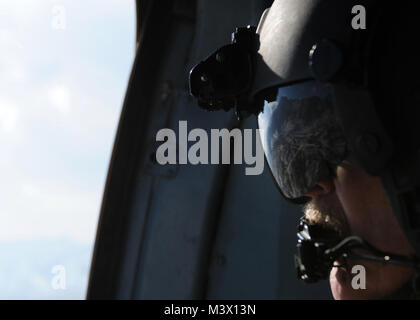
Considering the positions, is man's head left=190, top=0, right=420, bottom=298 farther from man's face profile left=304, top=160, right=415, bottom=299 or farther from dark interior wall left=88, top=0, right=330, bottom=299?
dark interior wall left=88, top=0, right=330, bottom=299

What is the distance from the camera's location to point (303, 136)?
1.38m

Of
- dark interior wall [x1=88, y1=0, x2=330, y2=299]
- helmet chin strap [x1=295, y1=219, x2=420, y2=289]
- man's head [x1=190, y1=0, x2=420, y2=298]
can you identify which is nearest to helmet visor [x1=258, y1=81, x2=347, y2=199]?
man's head [x1=190, y1=0, x2=420, y2=298]

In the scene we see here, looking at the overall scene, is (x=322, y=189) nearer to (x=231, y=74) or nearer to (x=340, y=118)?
(x=340, y=118)

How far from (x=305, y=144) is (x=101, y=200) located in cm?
112

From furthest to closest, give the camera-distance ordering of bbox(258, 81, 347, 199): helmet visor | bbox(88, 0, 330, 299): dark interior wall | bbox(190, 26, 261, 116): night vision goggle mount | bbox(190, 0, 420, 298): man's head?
bbox(88, 0, 330, 299): dark interior wall, bbox(190, 26, 261, 116): night vision goggle mount, bbox(258, 81, 347, 199): helmet visor, bbox(190, 0, 420, 298): man's head

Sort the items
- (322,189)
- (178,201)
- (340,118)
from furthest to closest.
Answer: (178,201) < (322,189) < (340,118)

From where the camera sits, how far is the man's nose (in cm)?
140

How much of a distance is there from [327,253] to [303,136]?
26cm

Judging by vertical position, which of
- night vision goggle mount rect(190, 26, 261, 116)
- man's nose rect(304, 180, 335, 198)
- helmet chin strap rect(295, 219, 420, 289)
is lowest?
helmet chin strap rect(295, 219, 420, 289)

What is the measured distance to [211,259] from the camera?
2.27 m

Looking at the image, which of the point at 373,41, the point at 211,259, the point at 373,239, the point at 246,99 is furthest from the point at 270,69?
the point at 211,259

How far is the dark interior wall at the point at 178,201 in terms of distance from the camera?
2.18m

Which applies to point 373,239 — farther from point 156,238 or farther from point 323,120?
point 156,238

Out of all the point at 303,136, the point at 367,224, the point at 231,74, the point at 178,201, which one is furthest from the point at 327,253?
the point at 178,201
